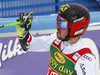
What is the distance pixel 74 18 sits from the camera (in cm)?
156

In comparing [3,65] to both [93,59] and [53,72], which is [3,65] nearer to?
[53,72]

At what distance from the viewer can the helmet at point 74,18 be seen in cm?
A: 156

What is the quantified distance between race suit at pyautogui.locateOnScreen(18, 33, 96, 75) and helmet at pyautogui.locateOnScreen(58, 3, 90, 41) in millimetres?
136

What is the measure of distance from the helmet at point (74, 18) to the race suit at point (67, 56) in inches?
5.4

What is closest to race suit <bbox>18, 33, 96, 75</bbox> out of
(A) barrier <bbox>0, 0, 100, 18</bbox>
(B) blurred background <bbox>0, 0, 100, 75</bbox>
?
(B) blurred background <bbox>0, 0, 100, 75</bbox>

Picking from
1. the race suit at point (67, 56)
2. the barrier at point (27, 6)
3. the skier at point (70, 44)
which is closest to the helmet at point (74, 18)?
the skier at point (70, 44)

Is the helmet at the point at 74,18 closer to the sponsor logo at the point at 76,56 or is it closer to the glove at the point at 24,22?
the sponsor logo at the point at 76,56

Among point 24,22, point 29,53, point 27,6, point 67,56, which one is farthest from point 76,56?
point 27,6

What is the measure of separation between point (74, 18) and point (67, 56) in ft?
1.14

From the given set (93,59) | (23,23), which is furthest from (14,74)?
(93,59)

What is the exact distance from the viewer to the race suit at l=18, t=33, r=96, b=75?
1485 mm

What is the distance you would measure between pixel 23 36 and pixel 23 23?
17 centimetres

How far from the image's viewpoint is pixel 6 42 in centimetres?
248

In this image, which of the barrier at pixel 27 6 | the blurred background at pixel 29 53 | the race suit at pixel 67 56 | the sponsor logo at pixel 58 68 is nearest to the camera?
the race suit at pixel 67 56
